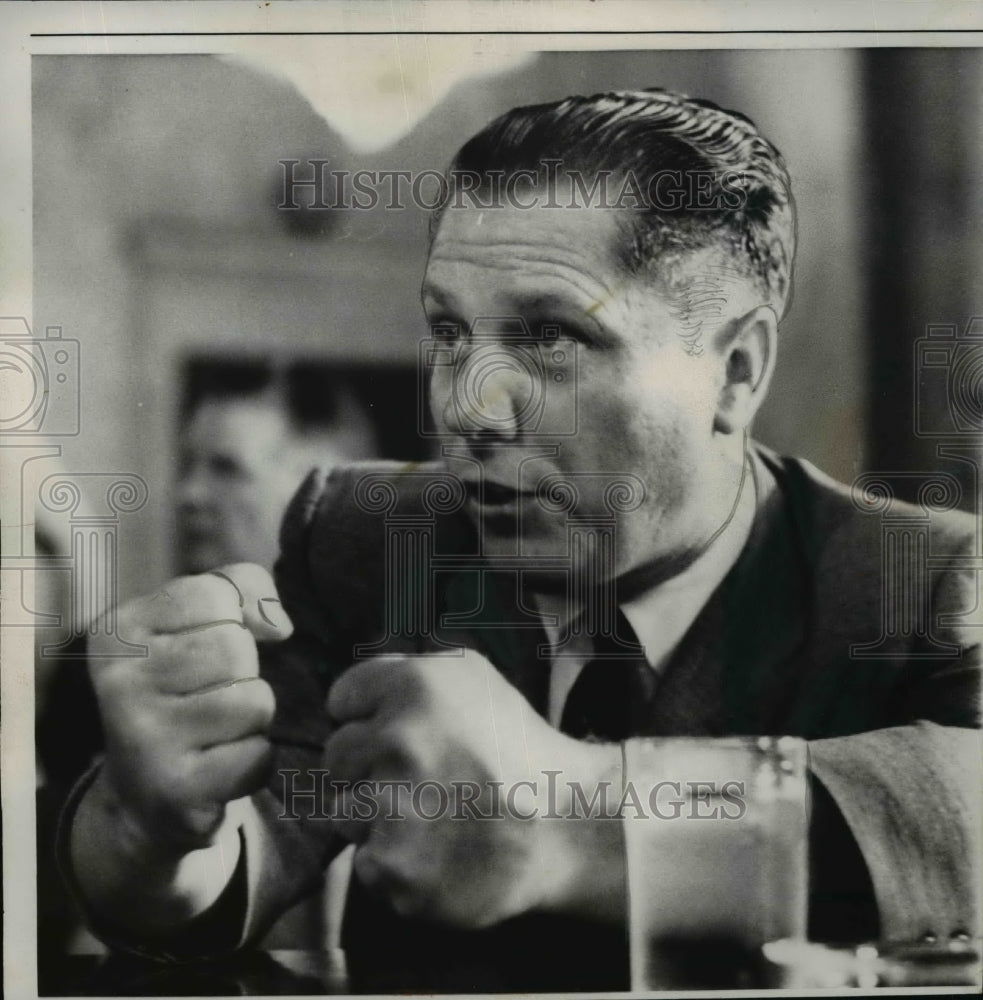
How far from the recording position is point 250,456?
207cm

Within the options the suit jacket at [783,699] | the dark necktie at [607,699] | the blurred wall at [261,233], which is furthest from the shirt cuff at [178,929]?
the dark necktie at [607,699]

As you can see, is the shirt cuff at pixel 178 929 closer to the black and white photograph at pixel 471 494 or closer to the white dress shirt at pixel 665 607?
the black and white photograph at pixel 471 494

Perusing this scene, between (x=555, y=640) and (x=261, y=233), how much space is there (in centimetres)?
87

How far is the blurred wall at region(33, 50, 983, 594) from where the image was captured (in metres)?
2.07

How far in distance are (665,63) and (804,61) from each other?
246 mm

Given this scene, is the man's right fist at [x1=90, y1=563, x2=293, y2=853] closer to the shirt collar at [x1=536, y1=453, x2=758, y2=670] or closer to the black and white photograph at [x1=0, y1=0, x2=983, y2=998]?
the black and white photograph at [x1=0, y1=0, x2=983, y2=998]

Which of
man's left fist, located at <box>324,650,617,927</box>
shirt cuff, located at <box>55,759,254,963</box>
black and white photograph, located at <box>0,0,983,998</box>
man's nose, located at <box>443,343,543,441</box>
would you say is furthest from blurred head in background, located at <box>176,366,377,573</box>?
shirt cuff, located at <box>55,759,254,963</box>

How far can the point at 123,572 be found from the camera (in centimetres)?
209

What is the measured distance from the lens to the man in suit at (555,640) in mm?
2061

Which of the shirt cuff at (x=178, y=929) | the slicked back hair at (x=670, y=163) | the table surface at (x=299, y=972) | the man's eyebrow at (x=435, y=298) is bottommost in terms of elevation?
the table surface at (x=299, y=972)

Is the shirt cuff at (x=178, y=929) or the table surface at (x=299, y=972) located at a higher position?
the shirt cuff at (x=178, y=929)

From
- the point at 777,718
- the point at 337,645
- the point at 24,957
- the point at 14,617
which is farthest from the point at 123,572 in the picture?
the point at 777,718

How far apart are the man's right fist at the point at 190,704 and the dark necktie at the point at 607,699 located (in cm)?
51

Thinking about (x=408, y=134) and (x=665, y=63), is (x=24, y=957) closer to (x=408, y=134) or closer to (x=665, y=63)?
(x=408, y=134)
